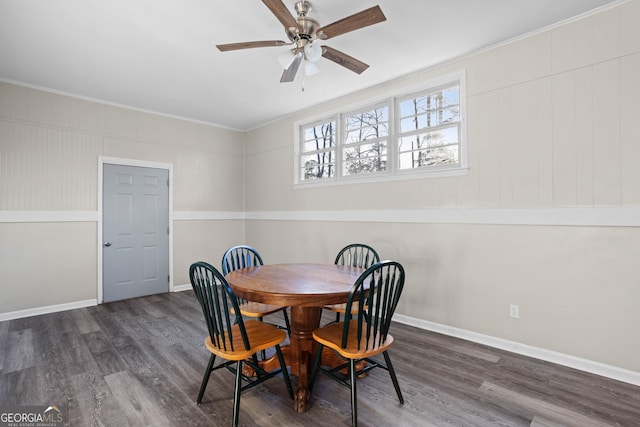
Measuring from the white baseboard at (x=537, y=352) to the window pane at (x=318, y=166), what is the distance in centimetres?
217

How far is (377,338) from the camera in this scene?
1992 millimetres

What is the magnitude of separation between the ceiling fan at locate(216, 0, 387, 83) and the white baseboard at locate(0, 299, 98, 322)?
3836 millimetres

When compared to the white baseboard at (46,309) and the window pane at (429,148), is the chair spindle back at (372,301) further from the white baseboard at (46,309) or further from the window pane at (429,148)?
the white baseboard at (46,309)

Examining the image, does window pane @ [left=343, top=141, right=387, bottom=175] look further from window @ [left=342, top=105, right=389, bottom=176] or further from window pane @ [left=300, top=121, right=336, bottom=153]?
window pane @ [left=300, top=121, right=336, bottom=153]

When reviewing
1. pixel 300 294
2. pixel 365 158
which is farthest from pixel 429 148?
pixel 300 294

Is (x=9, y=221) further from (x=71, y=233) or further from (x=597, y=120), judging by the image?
(x=597, y=120)

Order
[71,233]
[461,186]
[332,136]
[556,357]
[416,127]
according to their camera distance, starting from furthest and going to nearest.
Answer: [332,136], [71,233], [416,127], [461,186], [556,357]

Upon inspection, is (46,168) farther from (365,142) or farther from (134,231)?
(365,142)

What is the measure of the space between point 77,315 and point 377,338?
149 inches

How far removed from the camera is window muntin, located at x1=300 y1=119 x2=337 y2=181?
4438 millimetres

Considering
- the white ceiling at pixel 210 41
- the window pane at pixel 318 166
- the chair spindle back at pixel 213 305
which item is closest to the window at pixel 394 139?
the window pane at pixel 318 166

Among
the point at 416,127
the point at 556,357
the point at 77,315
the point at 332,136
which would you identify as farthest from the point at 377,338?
the point at 77,315

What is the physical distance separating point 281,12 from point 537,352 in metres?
3.24

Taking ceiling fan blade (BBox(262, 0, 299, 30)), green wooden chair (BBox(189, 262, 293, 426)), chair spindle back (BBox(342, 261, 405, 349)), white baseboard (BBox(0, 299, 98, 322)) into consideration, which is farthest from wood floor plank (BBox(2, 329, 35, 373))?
ceiling fan blade (BBox(262, 0, 299, 30))
